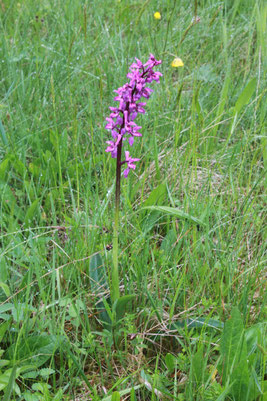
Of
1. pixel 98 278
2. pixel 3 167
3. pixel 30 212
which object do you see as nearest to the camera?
pixel 98 278

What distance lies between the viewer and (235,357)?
45.5 inches

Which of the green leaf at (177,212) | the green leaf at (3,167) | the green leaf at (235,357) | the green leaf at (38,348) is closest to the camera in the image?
the green leaf at (235,357)

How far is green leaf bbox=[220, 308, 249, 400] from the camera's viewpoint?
1151mm

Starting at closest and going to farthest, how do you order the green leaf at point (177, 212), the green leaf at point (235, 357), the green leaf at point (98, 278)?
the green leaf at point (235, 357) → the green leaf at point (98, 278) → the green leaf at point (177, 212)

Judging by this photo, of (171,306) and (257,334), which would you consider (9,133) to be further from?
(257,334)

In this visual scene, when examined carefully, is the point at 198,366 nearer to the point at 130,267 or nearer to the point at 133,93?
the point at 130,267

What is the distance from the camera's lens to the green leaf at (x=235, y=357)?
3.78 ft

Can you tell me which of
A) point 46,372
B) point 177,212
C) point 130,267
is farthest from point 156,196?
point 46,372


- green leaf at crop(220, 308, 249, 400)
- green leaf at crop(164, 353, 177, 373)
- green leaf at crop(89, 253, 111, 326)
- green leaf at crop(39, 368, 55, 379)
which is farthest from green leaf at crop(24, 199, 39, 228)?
green leaf at crop(220, 308, 249, 400)

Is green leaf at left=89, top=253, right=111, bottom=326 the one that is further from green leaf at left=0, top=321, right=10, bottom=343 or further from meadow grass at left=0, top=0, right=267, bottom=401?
green leaf at left=0, top=321, right=10, bottom=343

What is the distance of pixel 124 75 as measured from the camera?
2.36m

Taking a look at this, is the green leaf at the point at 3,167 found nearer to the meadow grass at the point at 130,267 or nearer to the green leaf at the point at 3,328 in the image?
the meadow grass at the point at 130,267

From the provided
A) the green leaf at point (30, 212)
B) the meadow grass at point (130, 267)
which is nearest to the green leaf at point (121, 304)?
the meadow grass at point (130, 267)

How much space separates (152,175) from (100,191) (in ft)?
0.88
